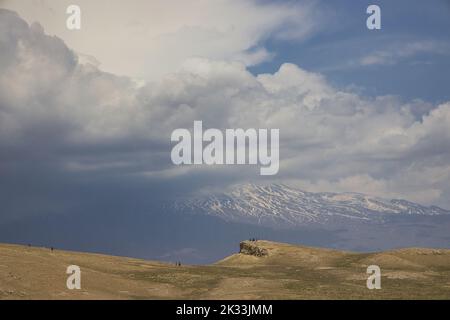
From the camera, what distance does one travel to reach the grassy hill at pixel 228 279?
66375 mm

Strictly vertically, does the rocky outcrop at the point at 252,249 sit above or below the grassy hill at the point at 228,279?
above

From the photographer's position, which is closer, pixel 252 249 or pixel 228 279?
pixel 228 279

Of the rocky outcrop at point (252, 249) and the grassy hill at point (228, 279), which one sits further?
the rocky outcrop at point (252, 249)

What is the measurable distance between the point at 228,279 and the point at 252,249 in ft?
173

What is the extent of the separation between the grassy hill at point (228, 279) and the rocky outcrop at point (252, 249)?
28.9ft

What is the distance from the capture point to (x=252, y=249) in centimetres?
13612

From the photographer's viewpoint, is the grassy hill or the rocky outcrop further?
the rocky outcrop

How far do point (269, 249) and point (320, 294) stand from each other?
64.2 m

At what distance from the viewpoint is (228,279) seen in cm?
8388

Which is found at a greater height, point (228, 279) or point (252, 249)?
point (252, 249)

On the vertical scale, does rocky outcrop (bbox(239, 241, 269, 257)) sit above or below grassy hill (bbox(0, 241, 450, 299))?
above

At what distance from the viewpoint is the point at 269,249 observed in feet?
441

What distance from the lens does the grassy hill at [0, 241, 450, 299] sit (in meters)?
66.4

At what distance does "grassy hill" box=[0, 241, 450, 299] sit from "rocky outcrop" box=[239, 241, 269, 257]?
8810mm
